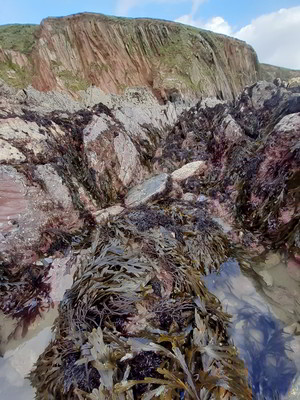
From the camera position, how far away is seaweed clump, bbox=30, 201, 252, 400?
144 centimetres

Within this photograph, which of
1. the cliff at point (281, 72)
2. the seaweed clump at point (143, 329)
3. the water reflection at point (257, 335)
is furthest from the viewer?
the cliff at point (281, 72)

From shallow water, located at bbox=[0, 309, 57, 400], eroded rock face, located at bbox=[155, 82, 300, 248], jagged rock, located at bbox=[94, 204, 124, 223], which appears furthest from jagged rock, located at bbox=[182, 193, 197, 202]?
shallow water, located at bbox=[0, 309, 57, 400]

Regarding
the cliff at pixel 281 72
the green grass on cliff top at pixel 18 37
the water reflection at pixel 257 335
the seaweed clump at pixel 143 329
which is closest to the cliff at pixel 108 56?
the green grass on cliff top at pixel 18 37

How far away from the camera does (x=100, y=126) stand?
194 inches

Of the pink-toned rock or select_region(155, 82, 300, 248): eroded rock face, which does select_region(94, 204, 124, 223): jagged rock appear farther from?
the pink-toned rock

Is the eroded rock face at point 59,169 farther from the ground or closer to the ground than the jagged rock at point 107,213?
farther from the ground

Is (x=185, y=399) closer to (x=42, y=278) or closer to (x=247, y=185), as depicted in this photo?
(x=42, y=278)

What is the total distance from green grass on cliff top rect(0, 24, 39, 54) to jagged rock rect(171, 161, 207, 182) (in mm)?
11917

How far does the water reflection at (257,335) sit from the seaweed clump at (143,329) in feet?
0.34

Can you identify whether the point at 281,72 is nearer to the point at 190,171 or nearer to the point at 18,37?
the point at 18,37

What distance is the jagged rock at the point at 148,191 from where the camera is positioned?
389 cm

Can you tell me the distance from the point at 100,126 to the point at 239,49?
19.8 metres

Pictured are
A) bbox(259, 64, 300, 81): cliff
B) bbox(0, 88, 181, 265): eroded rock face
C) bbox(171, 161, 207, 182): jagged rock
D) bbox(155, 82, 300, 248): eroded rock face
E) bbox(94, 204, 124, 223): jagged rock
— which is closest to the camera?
bbox(155, 82, 300, 248): eroded rock face

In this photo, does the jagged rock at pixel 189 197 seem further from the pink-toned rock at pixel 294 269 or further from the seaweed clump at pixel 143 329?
the pink-toned rock at pixel 294 269
